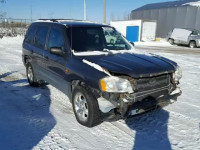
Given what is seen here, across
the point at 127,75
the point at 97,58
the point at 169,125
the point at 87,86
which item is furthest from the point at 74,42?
the point at 169,125

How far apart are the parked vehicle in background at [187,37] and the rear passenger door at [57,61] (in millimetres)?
18814

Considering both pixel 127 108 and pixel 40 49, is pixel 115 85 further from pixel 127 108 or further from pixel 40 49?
pixel 40 49

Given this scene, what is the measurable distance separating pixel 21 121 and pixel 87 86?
1538 millimetres

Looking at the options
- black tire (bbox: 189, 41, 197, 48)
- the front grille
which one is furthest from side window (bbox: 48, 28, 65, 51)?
black tire (bbox: 189, 41, 197, 48)

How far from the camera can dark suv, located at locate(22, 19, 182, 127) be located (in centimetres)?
344

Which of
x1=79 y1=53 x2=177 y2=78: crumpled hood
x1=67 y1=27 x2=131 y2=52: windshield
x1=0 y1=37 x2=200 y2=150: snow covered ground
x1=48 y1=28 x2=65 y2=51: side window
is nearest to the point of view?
x1=0 y1=37 x2=200 y2=150: snow covered ground

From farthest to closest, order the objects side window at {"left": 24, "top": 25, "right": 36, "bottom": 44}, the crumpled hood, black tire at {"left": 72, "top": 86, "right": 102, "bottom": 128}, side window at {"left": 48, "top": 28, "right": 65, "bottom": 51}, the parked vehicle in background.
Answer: the parked vehicle in background
side window at {"left": 24, "top": 25, "right": 36, "bottom": 44}
side window at {"left": 48, "top": 28, "right": 65, "bottom": 51}
black tire at {"left": 72, "top": 86, "right": 102, "bottom": 128}
the crumpled hood

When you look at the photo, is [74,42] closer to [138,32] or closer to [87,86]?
[87,86]

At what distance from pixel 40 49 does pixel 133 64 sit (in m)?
2.76

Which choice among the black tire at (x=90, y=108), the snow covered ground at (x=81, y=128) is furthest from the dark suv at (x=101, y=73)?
the snow covered ground at (x=81, y=128)

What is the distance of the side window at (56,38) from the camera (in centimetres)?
452

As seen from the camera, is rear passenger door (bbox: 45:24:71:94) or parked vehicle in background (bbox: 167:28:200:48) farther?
parked vehicle in background (bbox: 167:28:200:48)

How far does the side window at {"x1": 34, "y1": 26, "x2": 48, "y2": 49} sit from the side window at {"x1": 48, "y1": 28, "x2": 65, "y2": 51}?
36 cm

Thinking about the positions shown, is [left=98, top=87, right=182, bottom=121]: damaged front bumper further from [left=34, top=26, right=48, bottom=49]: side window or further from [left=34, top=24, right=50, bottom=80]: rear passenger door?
[left=34, top=26, right=48, bottom=49]: side window
